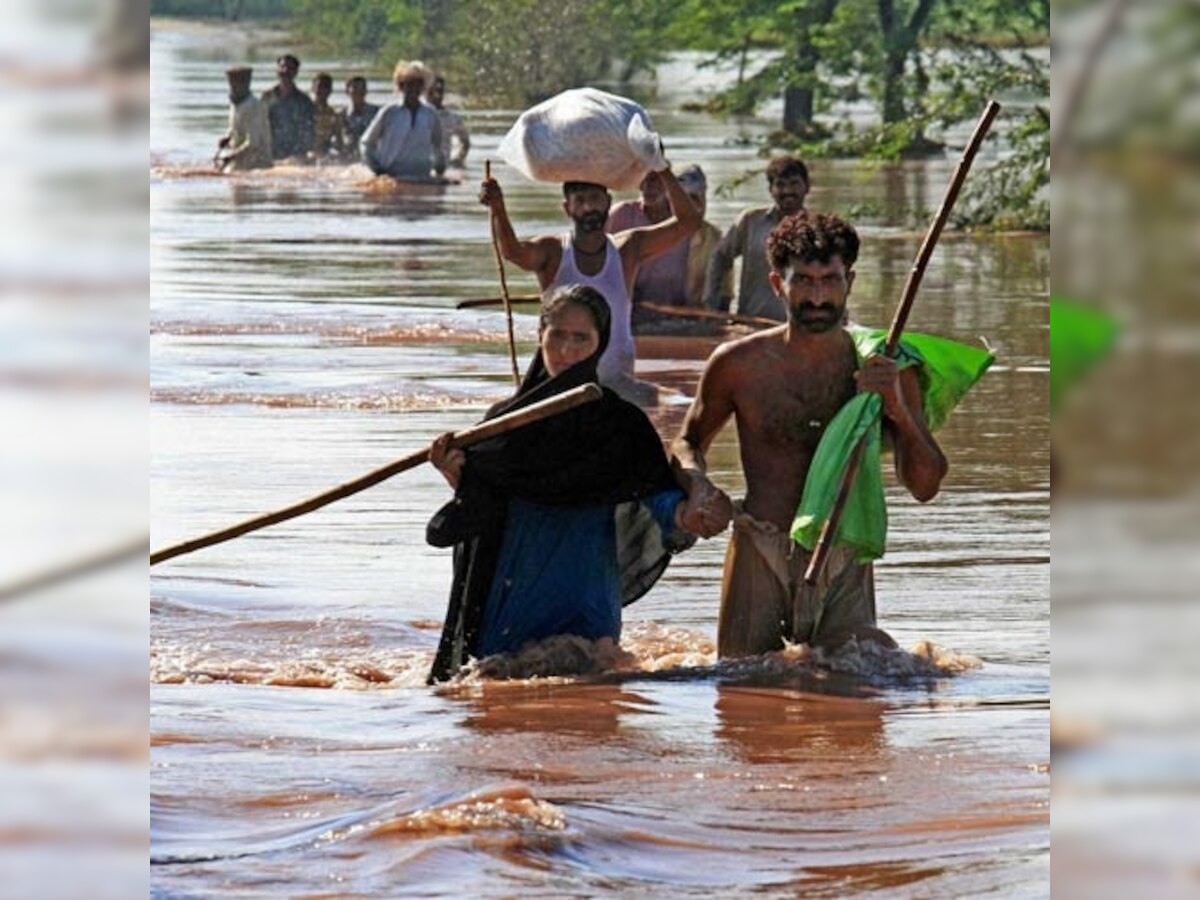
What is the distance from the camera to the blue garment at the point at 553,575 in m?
6.44

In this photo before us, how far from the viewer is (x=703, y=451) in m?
6.48

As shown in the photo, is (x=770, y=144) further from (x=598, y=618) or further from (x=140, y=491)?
(x=140, y=491)

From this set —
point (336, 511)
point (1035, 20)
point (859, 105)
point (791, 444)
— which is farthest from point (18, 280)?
point (859, 105)

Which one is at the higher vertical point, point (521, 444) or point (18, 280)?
point (18, 280)

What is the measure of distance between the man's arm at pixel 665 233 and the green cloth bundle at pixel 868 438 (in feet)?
9.52

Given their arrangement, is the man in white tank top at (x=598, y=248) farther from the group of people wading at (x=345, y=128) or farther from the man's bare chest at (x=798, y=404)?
the group of people wading at (x=345, y=128)

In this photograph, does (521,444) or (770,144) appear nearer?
(521,444)

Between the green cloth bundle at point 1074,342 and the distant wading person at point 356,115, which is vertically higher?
the distant wading person at point 356,115

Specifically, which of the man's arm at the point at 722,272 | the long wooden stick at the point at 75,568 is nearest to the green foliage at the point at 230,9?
the man's arm at the point at 722,272

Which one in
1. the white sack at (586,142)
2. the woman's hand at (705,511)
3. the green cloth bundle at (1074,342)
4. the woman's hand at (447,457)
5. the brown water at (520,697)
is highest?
the white sack at (586,142)

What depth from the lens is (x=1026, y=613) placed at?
7.55 m

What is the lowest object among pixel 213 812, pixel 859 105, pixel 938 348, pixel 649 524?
pixel 213 812

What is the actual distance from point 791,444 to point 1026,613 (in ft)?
4.88

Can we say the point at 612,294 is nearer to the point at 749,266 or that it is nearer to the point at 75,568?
the point at 749,266
